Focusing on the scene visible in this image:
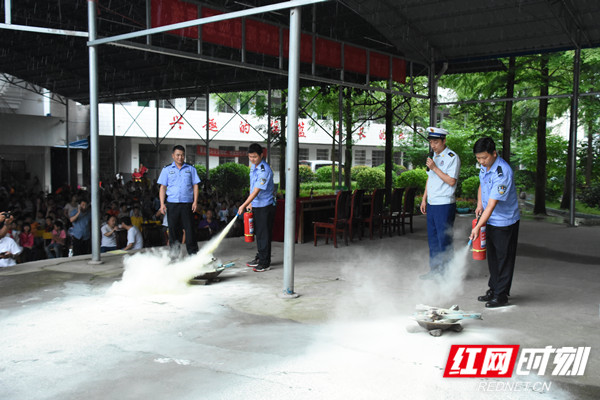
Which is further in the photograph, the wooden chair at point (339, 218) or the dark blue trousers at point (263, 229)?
the wooden chair at point (339, 218)

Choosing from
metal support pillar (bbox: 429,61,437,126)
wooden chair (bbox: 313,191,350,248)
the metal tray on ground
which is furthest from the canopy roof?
the metal tray on ground

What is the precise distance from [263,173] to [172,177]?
139 cm

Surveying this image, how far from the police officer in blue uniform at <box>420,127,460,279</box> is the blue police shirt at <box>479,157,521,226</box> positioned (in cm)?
93

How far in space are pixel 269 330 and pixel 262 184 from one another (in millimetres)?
2954

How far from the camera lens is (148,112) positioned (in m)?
31.8

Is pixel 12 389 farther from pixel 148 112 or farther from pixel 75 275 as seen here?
pixel 148 112

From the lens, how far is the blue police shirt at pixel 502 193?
5363 mm

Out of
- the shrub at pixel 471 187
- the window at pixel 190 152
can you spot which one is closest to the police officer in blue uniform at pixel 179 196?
the shrub at pixel 471 187

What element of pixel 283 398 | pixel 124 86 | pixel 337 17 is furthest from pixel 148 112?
pixel 283 398

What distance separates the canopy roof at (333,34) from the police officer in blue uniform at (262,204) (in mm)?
2599

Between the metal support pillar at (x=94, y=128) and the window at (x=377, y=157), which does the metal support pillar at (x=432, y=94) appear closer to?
the metal support pillar at (x=94, y=128)

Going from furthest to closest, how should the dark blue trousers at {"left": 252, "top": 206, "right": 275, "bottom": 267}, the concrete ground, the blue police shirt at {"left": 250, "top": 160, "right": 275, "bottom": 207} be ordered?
the dark blue trousers at {"left": 252, "top": 206, "right": 275, "bottom": 267} → the blue police shirt at {"left": 250, "top": 160, "right": 275, "bottom": 207} → the concrete ground

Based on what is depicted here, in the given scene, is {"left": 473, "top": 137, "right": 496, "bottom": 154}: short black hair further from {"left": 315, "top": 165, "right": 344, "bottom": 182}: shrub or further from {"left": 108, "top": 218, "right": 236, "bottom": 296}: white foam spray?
{"left": 315, "top": 165, "right": 344, "bottom": 182}: shrub

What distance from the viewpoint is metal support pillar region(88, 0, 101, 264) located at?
25.8ft
